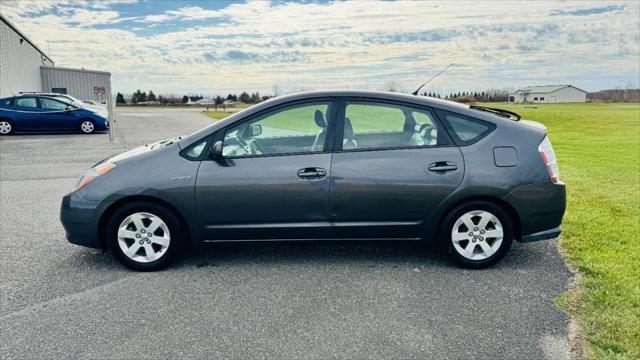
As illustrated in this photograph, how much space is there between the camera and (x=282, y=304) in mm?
3891

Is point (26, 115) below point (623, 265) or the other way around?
the other way around

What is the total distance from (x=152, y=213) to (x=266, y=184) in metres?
1.05

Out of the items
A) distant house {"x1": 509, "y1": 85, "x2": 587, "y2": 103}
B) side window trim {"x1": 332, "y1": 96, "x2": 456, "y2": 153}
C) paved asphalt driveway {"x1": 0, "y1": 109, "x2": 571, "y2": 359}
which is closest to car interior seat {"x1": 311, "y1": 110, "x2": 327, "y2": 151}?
side window trim {"x1": 332, "y1": 96, "x2": 456, "y2": 153}

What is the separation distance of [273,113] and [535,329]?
2.77 metres

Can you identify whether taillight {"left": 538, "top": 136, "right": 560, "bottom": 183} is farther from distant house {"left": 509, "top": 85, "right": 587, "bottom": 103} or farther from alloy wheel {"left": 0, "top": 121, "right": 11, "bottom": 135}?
distant house {"left": 509, "top": 85, "right": 587, "bottom": 103}

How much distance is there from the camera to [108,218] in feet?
15.1

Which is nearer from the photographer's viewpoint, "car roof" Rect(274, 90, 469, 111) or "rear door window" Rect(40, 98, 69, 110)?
"car roof" Rect(274, 90, 469, 111)

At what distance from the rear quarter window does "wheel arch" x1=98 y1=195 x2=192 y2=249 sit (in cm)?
253

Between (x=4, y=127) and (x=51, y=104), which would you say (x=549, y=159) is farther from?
(x=4, y=127)

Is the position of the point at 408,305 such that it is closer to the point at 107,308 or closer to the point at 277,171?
the point at 277,171

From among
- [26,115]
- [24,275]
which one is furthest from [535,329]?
[26,115]

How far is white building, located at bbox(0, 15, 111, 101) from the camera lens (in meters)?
28.3

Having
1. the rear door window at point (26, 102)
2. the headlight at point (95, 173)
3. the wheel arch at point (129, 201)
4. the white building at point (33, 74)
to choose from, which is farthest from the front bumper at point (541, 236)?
the white building at point (33, 74)

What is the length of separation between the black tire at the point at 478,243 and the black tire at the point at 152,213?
2.39 m
